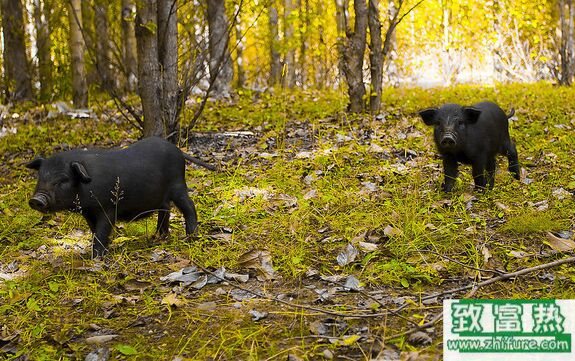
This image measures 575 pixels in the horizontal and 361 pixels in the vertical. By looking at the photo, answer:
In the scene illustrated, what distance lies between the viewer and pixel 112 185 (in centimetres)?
502

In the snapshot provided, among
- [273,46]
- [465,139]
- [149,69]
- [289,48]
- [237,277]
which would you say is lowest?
[237,277]

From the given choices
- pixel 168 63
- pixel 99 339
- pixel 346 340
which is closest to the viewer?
pixel 346 340

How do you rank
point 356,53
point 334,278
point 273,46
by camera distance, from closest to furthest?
point 334,278 < point 356,53 < point 273,46

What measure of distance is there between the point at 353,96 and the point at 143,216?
606 cm

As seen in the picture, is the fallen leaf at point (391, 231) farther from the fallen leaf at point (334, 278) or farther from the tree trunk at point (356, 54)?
the tree trunk at point (356, 54)

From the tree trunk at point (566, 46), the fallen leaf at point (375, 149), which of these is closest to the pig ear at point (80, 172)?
the fallen leaf at point (375, 149)

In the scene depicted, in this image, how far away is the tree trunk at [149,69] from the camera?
25.4 ft

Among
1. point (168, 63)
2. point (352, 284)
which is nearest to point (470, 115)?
point (352, 284)

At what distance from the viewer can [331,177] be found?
694 centimetres

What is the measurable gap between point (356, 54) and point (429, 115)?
449 cm

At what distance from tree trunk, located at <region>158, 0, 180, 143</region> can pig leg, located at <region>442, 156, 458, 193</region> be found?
3517 millimetres

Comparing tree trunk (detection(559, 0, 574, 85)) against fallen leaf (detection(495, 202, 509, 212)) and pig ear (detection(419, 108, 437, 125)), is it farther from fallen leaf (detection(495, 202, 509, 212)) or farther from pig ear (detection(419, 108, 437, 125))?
fallen leaf (detection(495, 202, 509, 212))

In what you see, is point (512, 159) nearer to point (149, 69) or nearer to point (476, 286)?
point (476, 286)

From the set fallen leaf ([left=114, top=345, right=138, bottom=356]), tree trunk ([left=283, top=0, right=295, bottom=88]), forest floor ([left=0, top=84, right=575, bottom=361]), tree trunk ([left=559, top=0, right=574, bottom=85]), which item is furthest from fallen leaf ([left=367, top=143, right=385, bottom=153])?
tree trunk ([left=559, top=0, right=574, bottom=85])
